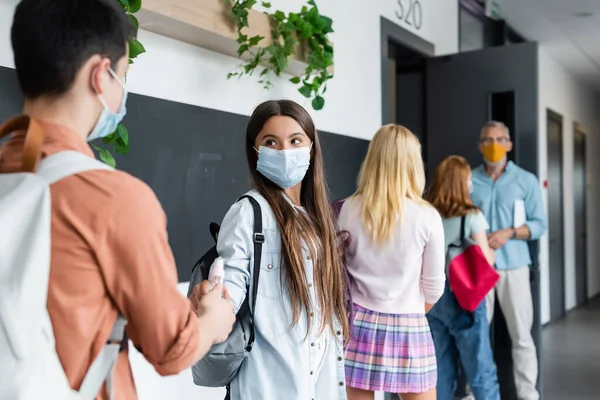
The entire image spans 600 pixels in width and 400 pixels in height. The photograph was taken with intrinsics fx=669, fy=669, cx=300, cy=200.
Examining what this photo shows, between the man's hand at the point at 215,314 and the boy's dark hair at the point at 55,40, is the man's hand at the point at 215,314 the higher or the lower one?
the lower one

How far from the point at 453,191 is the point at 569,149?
564 cm

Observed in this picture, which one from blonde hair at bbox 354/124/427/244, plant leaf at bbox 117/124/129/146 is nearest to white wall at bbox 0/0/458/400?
plant leaf at bbox 117/124/129/146

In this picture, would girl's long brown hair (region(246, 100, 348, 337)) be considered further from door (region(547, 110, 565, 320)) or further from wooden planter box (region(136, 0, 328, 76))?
door (region(547, 110, 565, 320))

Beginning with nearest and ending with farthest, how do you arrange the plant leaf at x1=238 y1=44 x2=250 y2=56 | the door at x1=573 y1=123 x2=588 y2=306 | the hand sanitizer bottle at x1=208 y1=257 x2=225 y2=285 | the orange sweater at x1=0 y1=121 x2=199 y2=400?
the orange sweater at x1=0 y1=121 x2=199 y2=400 → the hand sanitizer bottle at x1=208 y1=257 x2=225 y2=285 → the plant leaf at x1=238 y1=44 x2=250 y2=56 → the door at x1=573 y1=123 x2=588 y2=306

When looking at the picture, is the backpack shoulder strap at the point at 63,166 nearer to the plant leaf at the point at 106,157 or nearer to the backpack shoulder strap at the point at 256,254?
the backpack shoulder strap at the point at 256,254

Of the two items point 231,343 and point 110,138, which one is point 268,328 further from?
point 110,138

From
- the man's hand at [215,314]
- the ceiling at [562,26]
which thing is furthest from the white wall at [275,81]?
the ceiling at [562,26]

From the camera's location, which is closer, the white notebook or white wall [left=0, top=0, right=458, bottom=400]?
white wall [left=0, top=0, right=458, bottom=400]

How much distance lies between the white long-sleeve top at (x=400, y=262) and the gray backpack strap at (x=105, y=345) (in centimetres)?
142

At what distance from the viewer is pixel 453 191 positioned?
3.29 meters

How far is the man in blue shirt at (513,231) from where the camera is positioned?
3.69 meters

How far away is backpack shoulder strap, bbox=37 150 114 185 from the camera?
0.87m

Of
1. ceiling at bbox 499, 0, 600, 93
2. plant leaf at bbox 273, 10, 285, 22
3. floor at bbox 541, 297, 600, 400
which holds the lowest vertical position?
floor at bbox 541, 297, 600, 400

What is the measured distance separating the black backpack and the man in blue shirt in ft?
7.54
